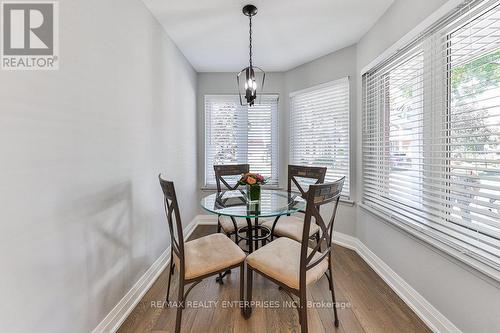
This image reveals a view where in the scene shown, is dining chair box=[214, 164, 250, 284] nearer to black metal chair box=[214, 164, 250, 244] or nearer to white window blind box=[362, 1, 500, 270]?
black metal chair box=[214, 164, 250, 244]

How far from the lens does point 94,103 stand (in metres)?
1.39

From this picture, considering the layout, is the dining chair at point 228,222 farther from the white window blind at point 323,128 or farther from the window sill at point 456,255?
the window sill at point 456,255

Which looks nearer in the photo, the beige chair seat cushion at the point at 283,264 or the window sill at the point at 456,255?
the window sill at the point at 456,255

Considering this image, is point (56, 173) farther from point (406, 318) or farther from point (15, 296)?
point (406, 318)

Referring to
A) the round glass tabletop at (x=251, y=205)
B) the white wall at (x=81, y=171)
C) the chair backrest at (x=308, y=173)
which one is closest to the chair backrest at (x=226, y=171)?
the round glass tabletop at (x=251, y=205)

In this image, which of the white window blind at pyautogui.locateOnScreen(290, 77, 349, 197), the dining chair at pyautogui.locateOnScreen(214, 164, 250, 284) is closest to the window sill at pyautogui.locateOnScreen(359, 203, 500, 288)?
A: the white window blind at pyautogui.locateOnScreen(290, 77, 349, 197)

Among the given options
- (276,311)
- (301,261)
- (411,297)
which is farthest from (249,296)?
(411,297)

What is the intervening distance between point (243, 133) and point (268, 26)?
172cm

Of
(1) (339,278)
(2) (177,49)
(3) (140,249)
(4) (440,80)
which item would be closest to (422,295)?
(1) (339,278)

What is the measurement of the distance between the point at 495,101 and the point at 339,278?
1834mm

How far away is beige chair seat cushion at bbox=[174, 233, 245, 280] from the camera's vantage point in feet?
4.90

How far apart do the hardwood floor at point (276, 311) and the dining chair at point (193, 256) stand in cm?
18

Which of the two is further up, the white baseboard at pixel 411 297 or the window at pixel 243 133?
the window at pixel 243 133

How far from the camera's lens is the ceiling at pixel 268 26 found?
2051 mm
